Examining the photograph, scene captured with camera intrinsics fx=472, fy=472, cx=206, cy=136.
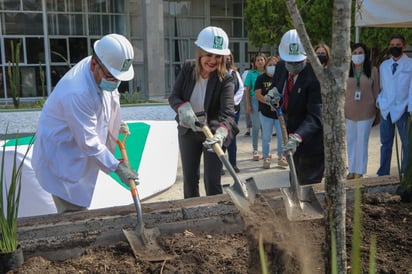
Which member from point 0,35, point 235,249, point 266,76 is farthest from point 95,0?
point 235,249

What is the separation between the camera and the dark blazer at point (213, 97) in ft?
10.8

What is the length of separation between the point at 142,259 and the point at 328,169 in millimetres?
1015

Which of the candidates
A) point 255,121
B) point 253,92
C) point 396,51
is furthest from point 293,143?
point 253,92

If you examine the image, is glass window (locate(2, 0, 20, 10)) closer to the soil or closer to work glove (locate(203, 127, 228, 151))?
work glove (locate(203, 127, 228, 151))

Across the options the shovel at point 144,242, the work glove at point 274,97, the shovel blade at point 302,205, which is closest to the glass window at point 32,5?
the work glove at point 274,97

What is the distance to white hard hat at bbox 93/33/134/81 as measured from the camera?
2.50 meters

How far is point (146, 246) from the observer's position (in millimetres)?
2303

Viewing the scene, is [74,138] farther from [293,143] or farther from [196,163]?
[293,143]

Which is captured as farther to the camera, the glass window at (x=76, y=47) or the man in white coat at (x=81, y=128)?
the glass window at (x=76, y=47)

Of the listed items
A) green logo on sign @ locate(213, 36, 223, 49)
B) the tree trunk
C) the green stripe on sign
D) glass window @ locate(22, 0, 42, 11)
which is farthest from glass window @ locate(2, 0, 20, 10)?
the tree trunk

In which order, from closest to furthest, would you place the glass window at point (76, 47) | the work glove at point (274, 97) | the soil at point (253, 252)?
1. the soil at point (253, 252)
2. the work glove at point (274, 97)
3. the glass window at point (76, 47)

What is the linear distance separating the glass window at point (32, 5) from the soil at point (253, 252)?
45.0 feet

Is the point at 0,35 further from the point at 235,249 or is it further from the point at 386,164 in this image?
the point at 235,249

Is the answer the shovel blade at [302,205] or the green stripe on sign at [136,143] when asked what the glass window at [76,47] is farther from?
the shovel blade at [302,205]
